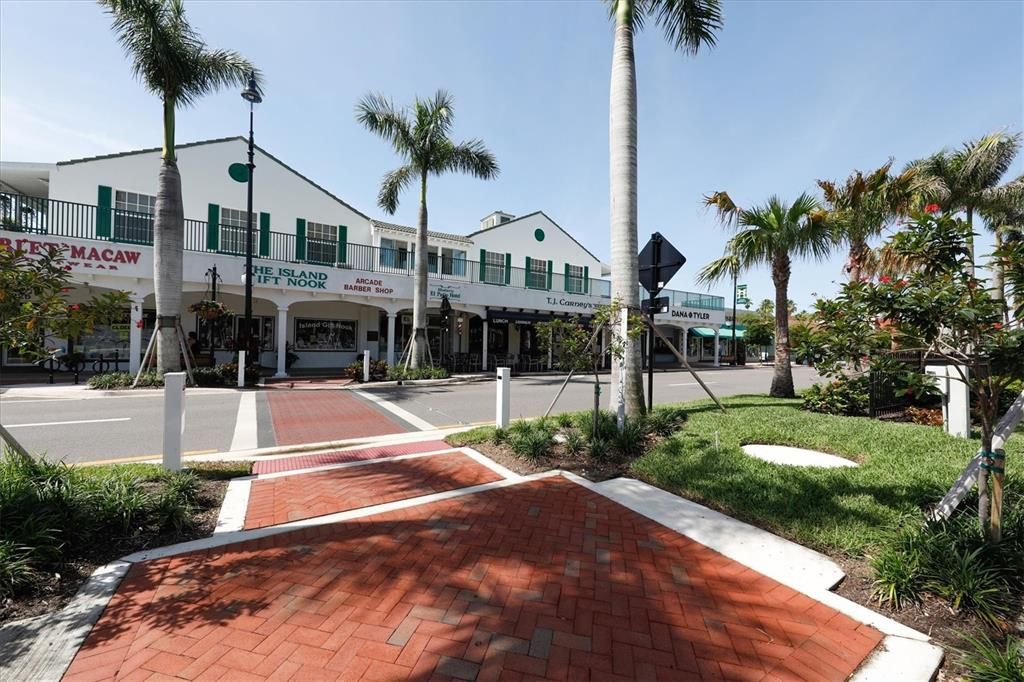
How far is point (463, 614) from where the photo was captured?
2.69 meters

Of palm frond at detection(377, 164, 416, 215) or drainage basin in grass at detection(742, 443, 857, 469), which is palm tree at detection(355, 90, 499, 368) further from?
drainage basin in grass at detection(742, 443, 857, 469)

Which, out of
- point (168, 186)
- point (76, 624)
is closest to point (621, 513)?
point (76, 624)

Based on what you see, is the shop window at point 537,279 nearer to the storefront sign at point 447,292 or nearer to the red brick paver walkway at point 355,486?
the storefront sign at point 447,292

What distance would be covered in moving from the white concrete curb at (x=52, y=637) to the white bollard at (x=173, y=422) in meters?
2.18

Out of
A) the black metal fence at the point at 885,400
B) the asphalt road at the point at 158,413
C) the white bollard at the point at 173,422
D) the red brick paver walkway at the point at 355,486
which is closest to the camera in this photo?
the red brick paver walkway at the point at 355,486

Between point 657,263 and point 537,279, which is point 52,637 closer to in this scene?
point 657,263

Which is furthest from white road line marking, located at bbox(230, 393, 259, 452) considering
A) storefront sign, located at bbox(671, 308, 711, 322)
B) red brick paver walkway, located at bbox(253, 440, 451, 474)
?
storefront sign, located at bbox(671, 308, 711, 322)

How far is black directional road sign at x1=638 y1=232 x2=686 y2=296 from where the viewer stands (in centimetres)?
761

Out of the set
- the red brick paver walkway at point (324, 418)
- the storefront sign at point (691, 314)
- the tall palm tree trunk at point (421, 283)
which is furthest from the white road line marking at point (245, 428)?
the storefront sign at point (691, 314)

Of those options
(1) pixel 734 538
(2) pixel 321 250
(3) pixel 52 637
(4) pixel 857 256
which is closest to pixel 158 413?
(3) pixel 52 637

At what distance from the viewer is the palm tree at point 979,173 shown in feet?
Result: 45.7

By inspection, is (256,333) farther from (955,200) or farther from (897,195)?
(955,200)

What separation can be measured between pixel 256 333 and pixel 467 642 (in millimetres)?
22746

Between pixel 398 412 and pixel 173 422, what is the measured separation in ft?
19.2
